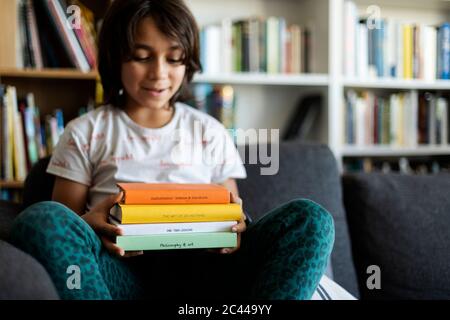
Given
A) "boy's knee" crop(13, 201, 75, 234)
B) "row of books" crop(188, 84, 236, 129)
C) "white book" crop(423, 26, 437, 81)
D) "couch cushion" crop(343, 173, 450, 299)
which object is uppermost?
"white book" crop(423, 26, 437, 81)

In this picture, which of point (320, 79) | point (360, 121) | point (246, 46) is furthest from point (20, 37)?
point (360, 121)

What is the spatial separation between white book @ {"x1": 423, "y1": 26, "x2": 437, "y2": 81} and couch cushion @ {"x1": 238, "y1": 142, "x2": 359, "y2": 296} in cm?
76

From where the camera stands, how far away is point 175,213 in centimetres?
83

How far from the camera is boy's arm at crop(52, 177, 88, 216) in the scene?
1.09 metres

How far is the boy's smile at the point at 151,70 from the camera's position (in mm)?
1096

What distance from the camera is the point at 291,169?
4.20ft

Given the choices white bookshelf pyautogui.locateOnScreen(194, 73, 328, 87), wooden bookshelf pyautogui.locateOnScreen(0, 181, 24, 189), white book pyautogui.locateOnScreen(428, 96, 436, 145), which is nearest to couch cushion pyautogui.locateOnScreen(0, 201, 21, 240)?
wooden bookshelf pyautogui.locateOnScreen(0, 181, 24, 189)

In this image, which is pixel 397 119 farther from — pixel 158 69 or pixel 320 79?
pixel 158 69

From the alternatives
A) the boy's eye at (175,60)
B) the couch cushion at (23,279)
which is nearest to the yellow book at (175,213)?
the couch cushion at (23,279)

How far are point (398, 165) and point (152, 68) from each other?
1.39m

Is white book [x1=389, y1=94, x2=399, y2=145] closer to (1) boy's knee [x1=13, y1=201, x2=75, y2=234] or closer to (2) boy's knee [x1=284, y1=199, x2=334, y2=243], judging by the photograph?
(2) boy's knee [x1=284, y1=199, x2=334, y2=243]

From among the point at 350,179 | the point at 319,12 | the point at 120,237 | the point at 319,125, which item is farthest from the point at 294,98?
the point at 120,237
